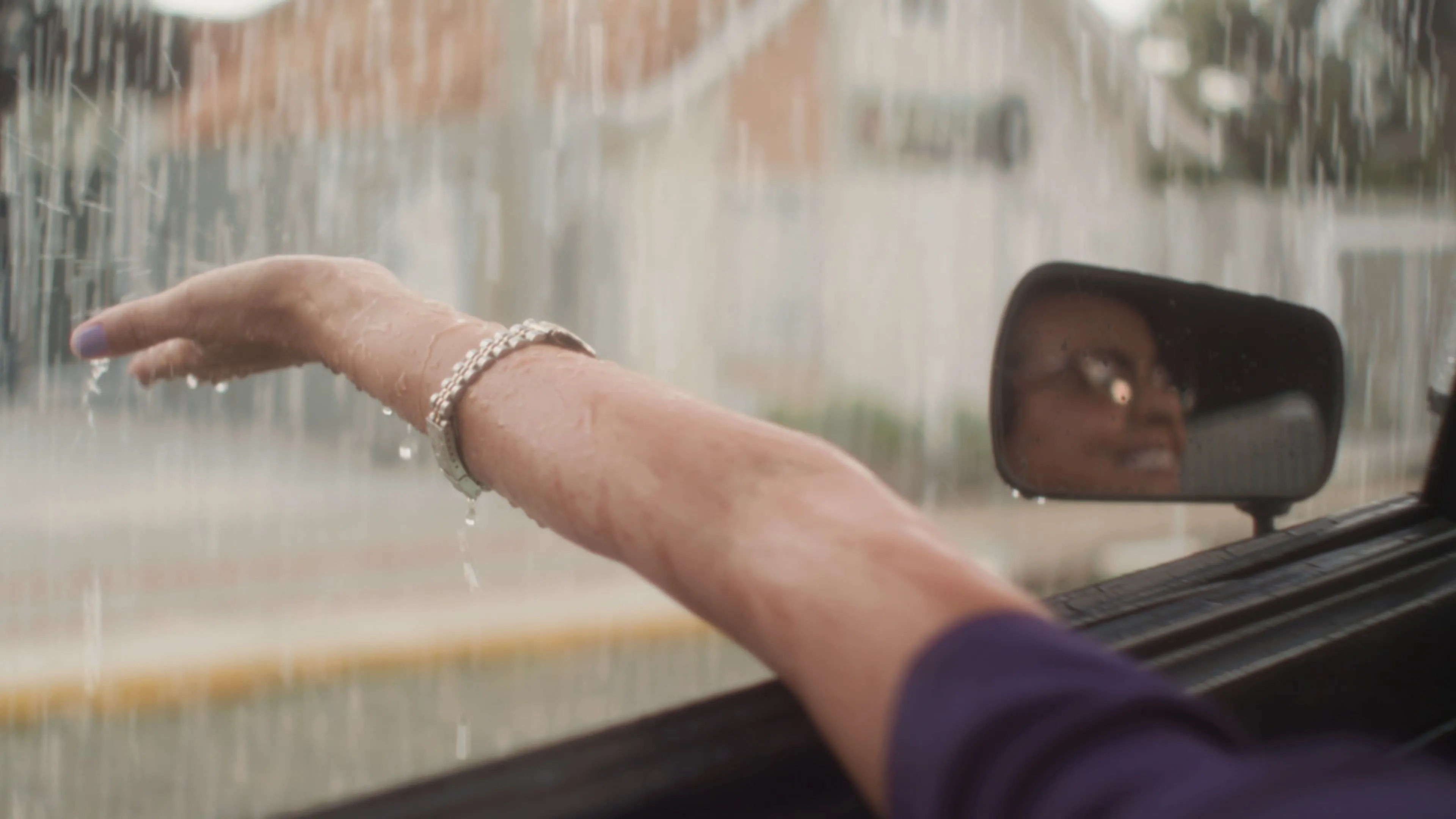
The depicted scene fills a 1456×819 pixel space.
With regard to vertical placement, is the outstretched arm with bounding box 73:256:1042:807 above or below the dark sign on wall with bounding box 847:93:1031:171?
below

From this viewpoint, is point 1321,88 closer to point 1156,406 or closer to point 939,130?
point 939,130

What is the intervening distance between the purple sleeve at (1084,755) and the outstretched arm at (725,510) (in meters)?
0.02

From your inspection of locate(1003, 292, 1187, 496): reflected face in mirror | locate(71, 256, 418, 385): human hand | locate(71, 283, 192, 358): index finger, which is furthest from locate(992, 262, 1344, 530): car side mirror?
locate(71, 283, 192, 358): index finger

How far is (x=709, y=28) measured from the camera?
3.09 metres

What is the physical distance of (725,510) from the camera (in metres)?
0.54

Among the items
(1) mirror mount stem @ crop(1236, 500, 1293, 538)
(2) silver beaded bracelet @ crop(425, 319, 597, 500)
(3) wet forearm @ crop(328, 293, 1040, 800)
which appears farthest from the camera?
(1) mirror mount stem @ crop(1236, 500, 1293, 538)

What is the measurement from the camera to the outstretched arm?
464mm

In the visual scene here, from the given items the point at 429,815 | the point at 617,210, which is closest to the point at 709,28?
the point at 617,210

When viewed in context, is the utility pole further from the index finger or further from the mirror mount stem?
the mirror mount stem

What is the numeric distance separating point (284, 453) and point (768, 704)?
149 cm

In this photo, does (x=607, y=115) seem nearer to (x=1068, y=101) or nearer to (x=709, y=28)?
(x=709, y=28)

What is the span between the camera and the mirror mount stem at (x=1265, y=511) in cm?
149

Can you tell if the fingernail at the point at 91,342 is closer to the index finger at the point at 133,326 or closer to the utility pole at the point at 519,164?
the index finger at the point at 133,326

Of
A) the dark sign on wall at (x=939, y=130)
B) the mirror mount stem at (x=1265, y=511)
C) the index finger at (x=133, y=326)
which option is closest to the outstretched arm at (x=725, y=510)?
the index finger at (x=133, y=326)
